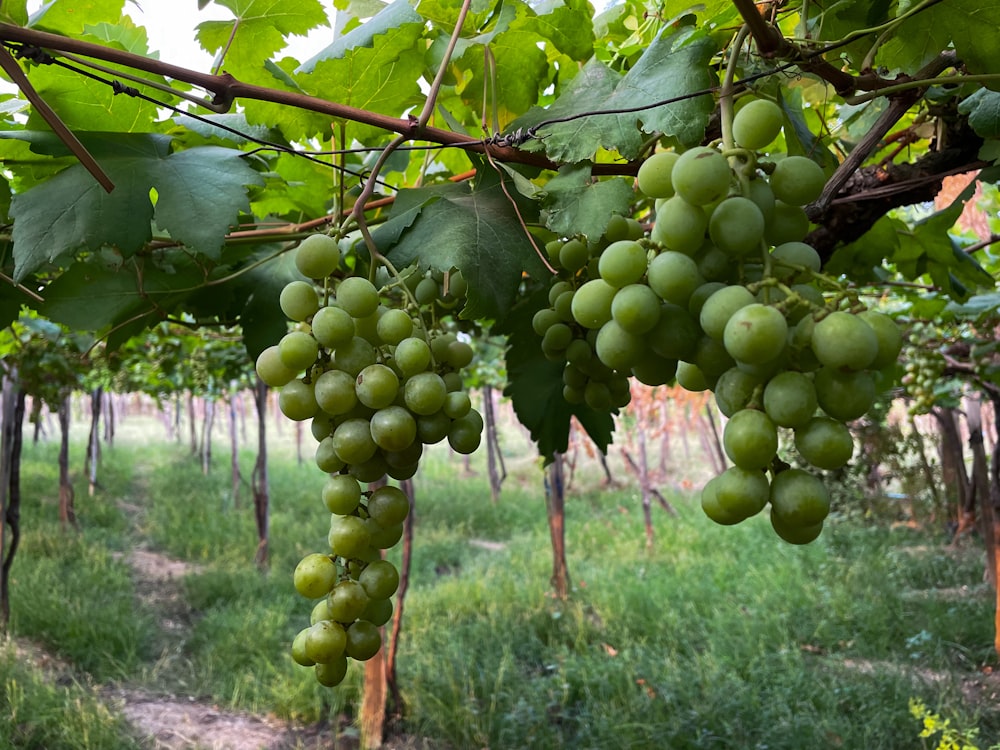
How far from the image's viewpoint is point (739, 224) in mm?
518

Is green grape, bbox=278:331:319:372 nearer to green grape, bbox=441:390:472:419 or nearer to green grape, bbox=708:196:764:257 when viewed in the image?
green grape, bbox=441:390:472:419

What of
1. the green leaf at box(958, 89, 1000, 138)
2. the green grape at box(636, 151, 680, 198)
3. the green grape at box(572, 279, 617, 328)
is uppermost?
the green leaf at box(958, 89, 1000, 138)

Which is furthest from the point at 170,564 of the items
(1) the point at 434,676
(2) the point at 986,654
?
(2) the point at 986,654

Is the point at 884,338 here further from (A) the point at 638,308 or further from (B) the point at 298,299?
(B) the point at 298,299

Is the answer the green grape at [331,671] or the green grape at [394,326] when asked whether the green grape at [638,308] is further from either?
the green grape at [331,671]

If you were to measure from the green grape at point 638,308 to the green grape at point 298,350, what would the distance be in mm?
304

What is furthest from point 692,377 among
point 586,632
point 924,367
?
point 586,632

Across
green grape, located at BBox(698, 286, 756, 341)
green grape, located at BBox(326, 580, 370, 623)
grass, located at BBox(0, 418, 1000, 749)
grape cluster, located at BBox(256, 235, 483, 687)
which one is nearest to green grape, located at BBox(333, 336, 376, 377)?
grape cluster, located at BBox(256, 235, 483, 687)

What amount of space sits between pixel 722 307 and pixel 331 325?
353 millimetres

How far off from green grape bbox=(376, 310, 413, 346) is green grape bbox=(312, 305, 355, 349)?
0.16ft

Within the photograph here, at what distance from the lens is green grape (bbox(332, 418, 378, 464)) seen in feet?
2.27

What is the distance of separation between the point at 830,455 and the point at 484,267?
45cm

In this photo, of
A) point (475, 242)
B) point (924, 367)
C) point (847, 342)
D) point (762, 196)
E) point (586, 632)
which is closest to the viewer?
point (847, 342)

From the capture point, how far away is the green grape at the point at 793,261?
20.8 inches
